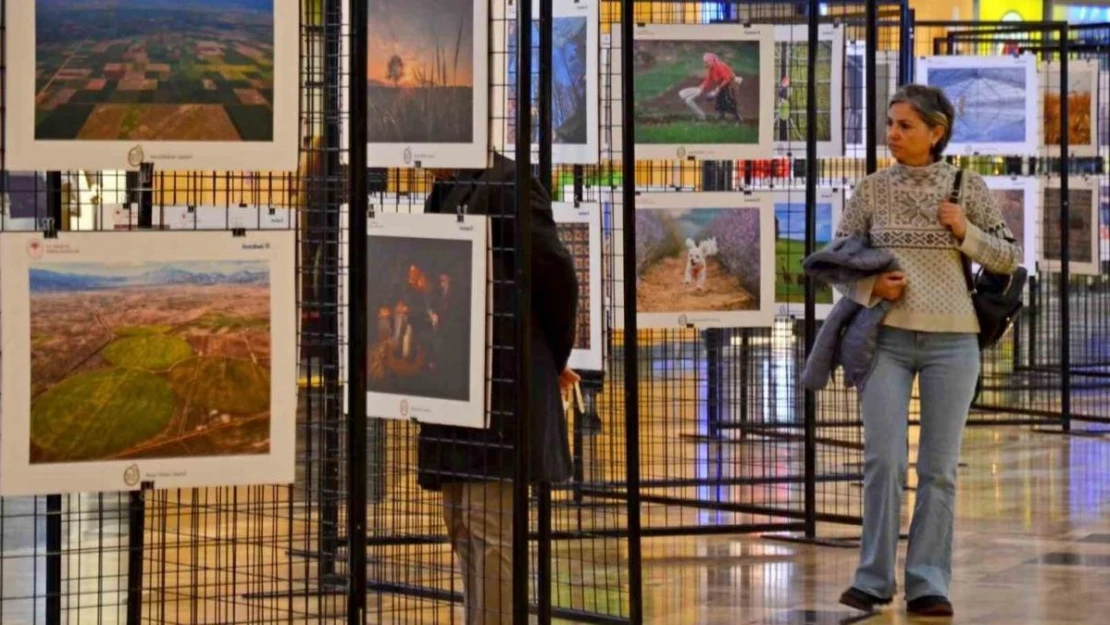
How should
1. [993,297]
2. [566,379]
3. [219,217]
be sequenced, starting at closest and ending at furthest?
[566,379]
[993,297]
[219,217]

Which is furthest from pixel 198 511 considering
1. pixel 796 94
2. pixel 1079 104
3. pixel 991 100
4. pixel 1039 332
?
pixel 1039 332

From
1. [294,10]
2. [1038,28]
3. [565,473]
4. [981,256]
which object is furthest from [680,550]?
[1038,28]

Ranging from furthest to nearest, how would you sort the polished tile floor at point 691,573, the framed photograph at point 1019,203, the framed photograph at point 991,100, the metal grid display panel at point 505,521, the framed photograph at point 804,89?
the framed photograph at point 1019,203
the framed photograph at point 991,100
the framed photograph at point 804,89
the polished tile floor at point 691,573
the metal grid display panel at point 505,521

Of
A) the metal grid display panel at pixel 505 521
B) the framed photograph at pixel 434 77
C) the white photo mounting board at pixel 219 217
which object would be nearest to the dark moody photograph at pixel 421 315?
the metal grid display panel at pixel 505 521

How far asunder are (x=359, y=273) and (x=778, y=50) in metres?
5.27

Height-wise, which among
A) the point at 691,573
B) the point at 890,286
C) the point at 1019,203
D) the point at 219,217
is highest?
the point at 1019,203

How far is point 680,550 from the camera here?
8.30 m

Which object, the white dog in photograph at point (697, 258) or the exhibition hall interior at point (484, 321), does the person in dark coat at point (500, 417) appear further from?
the white dog in photograph at point (697, 258)

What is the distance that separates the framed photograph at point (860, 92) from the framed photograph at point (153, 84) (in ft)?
19.6

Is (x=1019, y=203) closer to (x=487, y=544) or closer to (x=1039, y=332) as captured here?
(x=1039, y=332)

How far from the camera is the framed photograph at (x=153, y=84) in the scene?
390cm

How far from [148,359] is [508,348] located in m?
1.15

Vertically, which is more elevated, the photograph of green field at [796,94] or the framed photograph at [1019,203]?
the photograph of green field at [796,94]

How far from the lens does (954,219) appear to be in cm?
655
